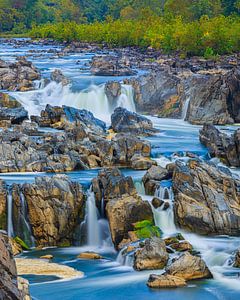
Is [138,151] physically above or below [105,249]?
above

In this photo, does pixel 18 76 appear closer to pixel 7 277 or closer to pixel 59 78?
pixel 59 78

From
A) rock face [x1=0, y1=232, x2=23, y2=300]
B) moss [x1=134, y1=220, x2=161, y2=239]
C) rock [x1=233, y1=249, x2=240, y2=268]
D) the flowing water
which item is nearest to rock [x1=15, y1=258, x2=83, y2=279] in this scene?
the flowing water

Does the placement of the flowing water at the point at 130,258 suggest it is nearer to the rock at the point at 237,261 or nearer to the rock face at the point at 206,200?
the rock at the point at 237,261

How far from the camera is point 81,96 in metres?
40.9

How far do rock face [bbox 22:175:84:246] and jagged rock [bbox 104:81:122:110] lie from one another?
1870 cm

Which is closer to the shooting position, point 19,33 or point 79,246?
point 79,246

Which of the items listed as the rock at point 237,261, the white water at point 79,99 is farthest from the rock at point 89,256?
the white water at point 79,99

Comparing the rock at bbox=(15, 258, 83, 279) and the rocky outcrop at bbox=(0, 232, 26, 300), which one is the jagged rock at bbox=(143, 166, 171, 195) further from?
the rocky outcrop at bbox=(0, 232, 26, 300)

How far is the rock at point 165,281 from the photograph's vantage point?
55.4 ft

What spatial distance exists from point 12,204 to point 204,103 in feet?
59.0

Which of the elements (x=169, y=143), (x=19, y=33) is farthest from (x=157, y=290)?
(x=19, y=33)

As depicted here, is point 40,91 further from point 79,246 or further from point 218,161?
point 79,246

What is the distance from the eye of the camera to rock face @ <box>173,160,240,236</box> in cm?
2138

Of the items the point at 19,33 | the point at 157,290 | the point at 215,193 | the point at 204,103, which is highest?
the point at 19,33
